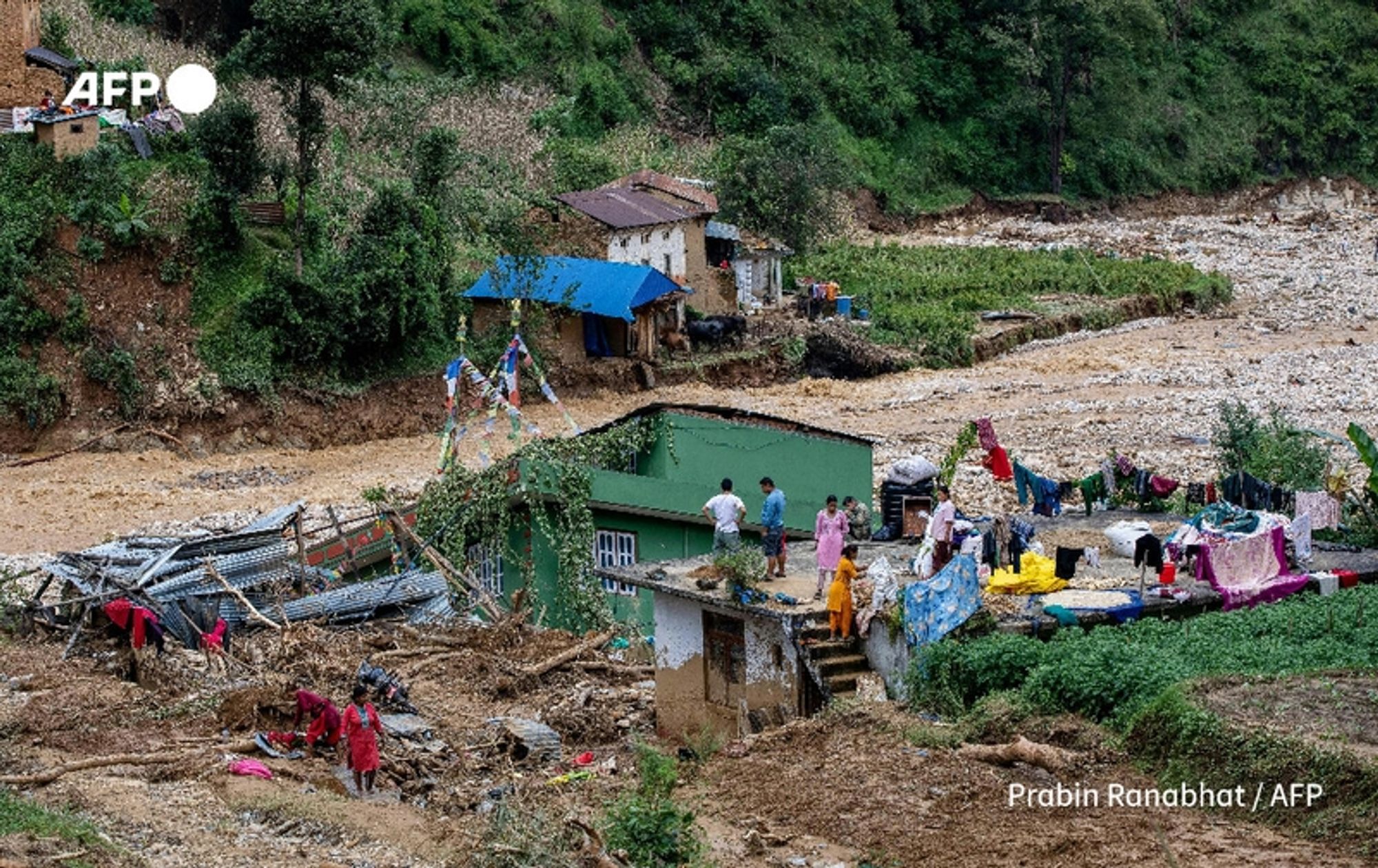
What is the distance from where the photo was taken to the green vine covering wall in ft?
80.2

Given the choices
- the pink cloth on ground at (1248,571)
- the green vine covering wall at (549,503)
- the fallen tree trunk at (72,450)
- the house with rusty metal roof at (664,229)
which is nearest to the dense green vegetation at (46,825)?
the green vine covering wall at (549,503)

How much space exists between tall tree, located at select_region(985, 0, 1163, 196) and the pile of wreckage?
47627mm

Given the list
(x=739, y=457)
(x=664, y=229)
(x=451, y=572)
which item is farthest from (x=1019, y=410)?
(x=451, y=572)

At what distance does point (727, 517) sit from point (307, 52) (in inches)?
721

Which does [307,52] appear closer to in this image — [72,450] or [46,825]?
[72,450]

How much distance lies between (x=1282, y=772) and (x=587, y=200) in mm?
30373

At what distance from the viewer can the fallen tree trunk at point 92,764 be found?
17609mm

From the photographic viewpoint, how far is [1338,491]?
81.5 ft

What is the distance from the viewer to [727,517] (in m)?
21.8

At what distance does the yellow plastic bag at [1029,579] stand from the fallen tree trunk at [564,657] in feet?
15.2

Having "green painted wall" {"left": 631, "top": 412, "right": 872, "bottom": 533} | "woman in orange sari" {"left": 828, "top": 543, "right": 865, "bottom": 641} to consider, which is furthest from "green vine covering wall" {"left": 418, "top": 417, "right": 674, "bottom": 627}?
"woman in orange sari" {"left": 828, "top": 543, "right": 865, "bottom": 641}

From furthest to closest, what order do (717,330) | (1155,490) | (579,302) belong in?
(717,330), (579,302), (1155,490)

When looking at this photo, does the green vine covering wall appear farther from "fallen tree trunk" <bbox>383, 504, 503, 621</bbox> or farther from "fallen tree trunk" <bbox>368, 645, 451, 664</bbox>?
"fallen tree trunk" <bbox>368, 645, 451, 664</bbox>

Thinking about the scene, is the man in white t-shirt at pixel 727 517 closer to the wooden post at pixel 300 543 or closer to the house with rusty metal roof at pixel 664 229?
the wooden post at pixel 300 543
